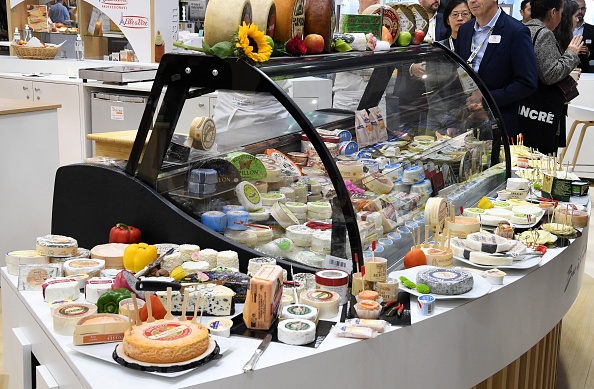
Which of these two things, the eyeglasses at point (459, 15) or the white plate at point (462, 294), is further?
the eyeglasses at point (459, 15)

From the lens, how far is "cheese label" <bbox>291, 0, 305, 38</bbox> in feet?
9.89

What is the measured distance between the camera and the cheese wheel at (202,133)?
2916 mm

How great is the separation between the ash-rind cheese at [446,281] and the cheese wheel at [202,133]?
103 cm

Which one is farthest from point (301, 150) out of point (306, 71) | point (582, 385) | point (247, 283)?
point (582, 385)

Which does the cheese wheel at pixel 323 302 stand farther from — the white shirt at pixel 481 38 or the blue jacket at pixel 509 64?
the white shirt at pixel 481 38

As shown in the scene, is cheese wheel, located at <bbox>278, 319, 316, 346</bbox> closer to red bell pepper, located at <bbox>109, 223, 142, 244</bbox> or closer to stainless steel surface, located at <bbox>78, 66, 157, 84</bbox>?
red bell pepper, located at <bbox>109, 223, 142, 244</bbox>

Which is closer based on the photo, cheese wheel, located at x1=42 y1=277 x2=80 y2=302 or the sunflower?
cheese wheel, located at x1=42 y1=277 x2=80 y2=302

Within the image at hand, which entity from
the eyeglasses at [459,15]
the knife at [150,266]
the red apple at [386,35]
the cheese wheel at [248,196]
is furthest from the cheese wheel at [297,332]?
the eyeglasses at [459,15]

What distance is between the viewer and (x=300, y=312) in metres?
2.22

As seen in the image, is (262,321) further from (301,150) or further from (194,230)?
(301,150)

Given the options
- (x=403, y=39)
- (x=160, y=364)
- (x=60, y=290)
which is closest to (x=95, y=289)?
(x=60, y=290)

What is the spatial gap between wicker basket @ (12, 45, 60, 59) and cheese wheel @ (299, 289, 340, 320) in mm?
6814

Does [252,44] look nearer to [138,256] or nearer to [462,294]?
[138,256]

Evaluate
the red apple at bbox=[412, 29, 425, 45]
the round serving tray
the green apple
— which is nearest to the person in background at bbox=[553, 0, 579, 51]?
the red apple at bbox=[412, 29, 425, 45]
